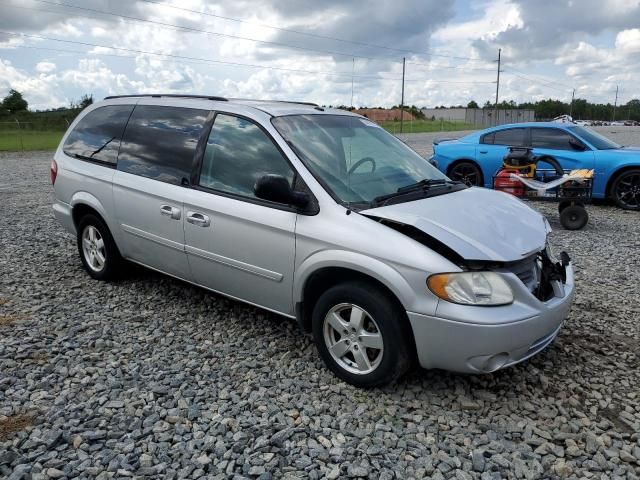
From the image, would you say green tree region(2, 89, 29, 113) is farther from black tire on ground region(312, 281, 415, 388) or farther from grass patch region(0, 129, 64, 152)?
black tire on ground region(312, 281, 415, 388)

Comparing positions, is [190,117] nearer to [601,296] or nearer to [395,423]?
[395,423]

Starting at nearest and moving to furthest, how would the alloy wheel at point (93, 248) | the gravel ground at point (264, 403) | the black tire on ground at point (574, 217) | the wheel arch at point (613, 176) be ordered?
the gravel ground at point (264, 403)
the alloy wheel at point (93, 248)
the black tire on ground at point (574, 217)
the wheel arch at point (613, 176)

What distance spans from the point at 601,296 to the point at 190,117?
412cm

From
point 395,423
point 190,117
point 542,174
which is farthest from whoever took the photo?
point 542,174

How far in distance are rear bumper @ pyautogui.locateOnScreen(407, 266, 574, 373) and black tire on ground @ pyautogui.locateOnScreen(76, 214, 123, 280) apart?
3344 mm

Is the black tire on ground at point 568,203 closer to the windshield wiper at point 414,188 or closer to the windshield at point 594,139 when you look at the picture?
the windshield at point 594,139

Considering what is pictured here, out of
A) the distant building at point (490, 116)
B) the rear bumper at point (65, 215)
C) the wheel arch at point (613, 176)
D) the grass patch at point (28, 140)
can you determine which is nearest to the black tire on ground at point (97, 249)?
the rear bumper at point (65, 215)

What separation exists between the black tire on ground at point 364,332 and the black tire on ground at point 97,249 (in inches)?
104

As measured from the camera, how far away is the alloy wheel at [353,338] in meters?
3.31

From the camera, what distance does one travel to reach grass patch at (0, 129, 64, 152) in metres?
27.6

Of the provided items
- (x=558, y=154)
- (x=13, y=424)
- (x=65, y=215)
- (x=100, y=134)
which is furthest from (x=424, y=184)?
(x=558, y=154)

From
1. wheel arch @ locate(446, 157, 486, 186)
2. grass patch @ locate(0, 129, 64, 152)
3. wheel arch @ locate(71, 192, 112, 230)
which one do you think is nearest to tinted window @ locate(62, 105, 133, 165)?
wheel arch @ locate(71, 192, 112, 230)

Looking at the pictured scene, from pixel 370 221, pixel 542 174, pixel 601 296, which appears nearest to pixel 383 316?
pixel 370 221

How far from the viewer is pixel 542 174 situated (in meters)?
9.09
